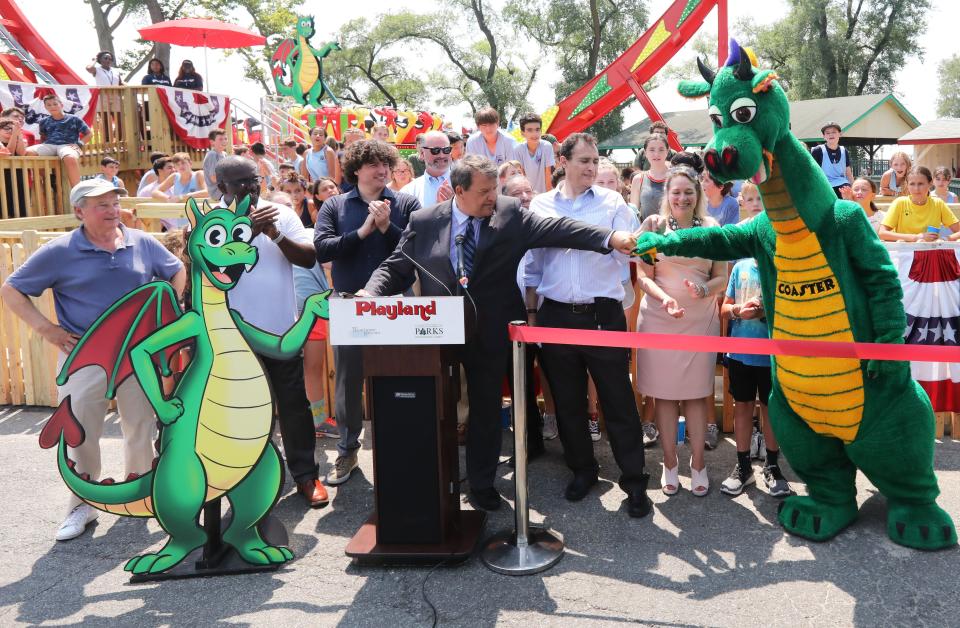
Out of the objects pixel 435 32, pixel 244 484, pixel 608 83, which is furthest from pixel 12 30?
pixel 435 32

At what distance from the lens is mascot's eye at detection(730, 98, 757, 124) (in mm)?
3371

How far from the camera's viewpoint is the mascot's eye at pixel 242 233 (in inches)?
149

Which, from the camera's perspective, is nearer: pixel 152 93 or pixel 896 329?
pixel 896 329

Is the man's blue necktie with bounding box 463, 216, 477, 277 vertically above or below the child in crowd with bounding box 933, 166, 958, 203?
below

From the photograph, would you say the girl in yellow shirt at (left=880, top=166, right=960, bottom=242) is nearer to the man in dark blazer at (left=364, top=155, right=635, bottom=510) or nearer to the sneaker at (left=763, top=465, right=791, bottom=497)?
the sneaker at (left=763, top=465, right=791, bottom=497)

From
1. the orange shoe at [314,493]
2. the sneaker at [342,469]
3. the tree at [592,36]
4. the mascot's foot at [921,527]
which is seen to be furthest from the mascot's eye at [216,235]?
the tree at [592,36]

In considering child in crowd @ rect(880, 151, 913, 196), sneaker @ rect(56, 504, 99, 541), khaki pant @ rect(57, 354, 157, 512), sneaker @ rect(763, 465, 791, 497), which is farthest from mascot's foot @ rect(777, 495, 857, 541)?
child in crowd @ rect(880, 151, 913, 196)

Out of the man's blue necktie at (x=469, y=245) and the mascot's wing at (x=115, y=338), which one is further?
the man's blue necktie at (x=469, y=245)

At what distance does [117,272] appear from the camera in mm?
4195

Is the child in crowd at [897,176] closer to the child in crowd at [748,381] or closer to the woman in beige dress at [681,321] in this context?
the child in crowd at [748,381]

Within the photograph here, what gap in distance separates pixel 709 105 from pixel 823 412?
5.09ft

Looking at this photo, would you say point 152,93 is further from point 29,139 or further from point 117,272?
point 117,272

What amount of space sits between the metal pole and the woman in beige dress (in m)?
1.02

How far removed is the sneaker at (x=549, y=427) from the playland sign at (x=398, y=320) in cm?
215
